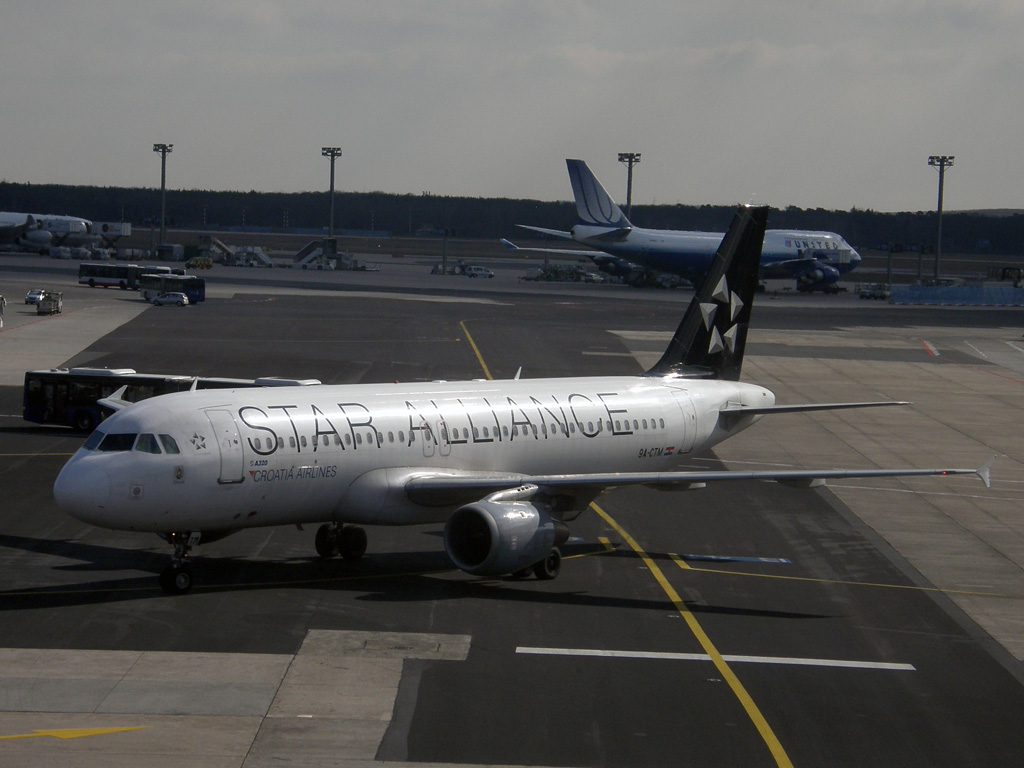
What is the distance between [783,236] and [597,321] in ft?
177

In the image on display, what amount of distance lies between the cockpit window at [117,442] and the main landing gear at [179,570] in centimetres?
235

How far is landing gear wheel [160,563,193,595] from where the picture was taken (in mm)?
27797

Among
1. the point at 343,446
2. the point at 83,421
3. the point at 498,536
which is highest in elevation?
the point at 343,446

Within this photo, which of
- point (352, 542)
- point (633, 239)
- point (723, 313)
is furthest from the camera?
point (633, 239)

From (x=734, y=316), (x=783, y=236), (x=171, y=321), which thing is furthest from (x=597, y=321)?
(x=734, y=316)

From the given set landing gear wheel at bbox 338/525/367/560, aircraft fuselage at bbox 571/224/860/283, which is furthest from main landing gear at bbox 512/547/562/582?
aircraft fuselage at bbox 571/224/860/283

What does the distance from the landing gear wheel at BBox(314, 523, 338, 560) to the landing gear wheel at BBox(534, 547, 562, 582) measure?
5.32 meters

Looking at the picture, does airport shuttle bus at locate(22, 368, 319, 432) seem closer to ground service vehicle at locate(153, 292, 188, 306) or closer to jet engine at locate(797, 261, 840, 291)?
ground service vehicle at locate(153, 292, 188, 306)

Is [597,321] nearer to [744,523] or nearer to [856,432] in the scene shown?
[856,432]

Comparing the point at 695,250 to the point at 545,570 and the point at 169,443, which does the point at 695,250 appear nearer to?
the point at 545,570

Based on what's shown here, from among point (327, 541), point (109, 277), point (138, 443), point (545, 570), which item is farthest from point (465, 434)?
point (109, 277)

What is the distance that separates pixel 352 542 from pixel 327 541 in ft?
2.11

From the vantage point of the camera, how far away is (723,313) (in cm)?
4047

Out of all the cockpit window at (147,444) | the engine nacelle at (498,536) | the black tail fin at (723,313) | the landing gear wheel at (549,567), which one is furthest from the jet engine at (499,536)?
the black tail fin at (723,313)
